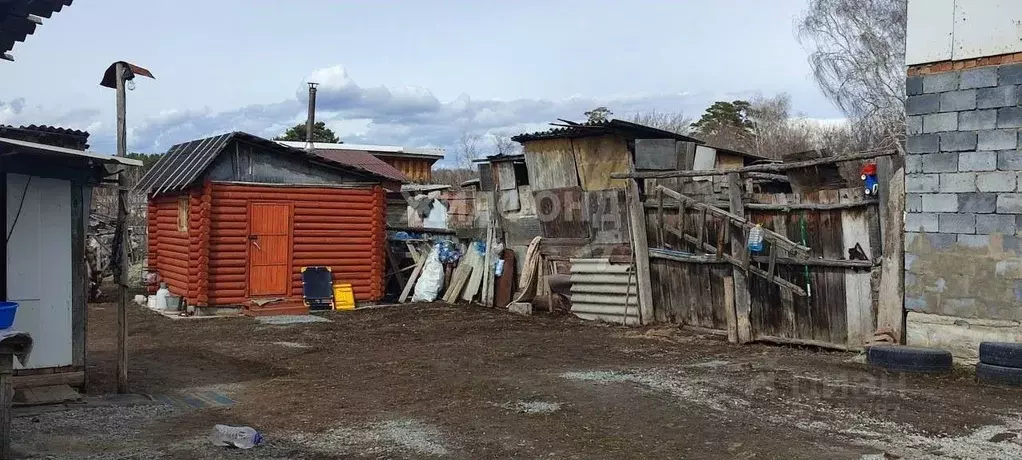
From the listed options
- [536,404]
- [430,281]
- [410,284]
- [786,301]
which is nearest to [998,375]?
[786,301]

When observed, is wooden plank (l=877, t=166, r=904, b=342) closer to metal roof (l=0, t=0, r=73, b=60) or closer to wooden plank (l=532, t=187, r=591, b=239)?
wooden plank (l=532, t=187, r=591, b=239)

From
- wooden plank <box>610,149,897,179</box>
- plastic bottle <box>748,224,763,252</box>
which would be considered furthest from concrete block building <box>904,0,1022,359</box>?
plastic bottle <box>748,224,763,252</box>

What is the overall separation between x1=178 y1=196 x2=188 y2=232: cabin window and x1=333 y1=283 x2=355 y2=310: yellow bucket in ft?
10.0

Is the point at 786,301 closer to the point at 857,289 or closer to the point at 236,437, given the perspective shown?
the point at 857,289

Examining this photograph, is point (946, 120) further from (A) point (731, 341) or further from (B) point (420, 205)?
(B) point (420, 205)

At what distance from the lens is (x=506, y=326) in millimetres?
13297

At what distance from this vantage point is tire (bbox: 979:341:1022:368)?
7.96 meters

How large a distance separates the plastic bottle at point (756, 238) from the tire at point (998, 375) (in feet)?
9.61

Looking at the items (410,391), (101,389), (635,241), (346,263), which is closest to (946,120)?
(635,241)

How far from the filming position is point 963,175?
29.0 feet

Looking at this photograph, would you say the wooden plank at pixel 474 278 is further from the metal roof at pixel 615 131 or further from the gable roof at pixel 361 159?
the gable roof at pixel 361 159

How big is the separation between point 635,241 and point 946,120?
4744 millimetres

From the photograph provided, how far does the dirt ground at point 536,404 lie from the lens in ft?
19.8

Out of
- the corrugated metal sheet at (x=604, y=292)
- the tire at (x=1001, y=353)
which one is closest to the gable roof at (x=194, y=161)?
the corrugated metal sheet at (x=604, y=292)
